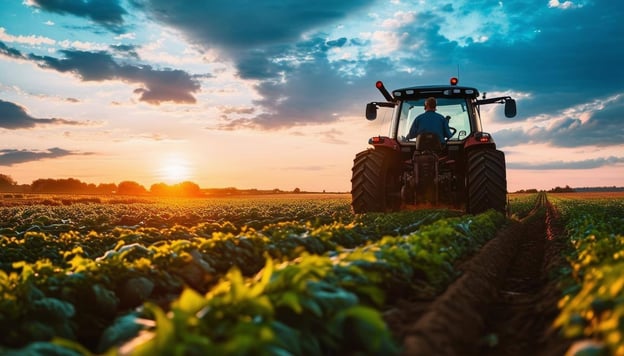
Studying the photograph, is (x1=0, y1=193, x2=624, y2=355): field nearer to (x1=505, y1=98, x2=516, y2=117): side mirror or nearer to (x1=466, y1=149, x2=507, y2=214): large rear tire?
(x1=466, y1=149, x2=507, y2=214): large rear tire

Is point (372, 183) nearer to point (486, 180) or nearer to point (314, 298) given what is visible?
point (486, 180)

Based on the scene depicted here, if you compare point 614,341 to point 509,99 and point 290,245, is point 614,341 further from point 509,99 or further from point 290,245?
point 509,99

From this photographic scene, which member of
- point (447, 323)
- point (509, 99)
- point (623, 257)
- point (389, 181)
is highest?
point (509, 99)

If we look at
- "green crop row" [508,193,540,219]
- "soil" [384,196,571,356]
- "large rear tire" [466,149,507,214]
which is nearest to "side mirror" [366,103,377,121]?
"large rear tire" [466,149,507,214]

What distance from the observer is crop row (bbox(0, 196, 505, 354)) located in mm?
2443

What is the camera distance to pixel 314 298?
9.33 feet

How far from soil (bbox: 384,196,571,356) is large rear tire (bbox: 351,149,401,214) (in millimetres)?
5329

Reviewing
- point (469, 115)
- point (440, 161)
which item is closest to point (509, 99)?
point (469, 115)

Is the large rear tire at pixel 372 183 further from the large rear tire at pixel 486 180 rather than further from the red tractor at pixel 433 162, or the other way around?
the large rear tire at pixel 486 180

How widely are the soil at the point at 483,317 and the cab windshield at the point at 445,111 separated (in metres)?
6.92

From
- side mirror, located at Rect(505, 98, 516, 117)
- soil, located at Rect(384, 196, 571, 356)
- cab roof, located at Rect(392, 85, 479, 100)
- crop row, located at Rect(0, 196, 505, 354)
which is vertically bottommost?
soil, located at Rect(384, 196, 571, 356)

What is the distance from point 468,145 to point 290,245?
6892 mm

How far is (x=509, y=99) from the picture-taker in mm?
12281

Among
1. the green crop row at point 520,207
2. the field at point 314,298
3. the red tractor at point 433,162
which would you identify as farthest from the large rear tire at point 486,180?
the green crop row at point 520,207
